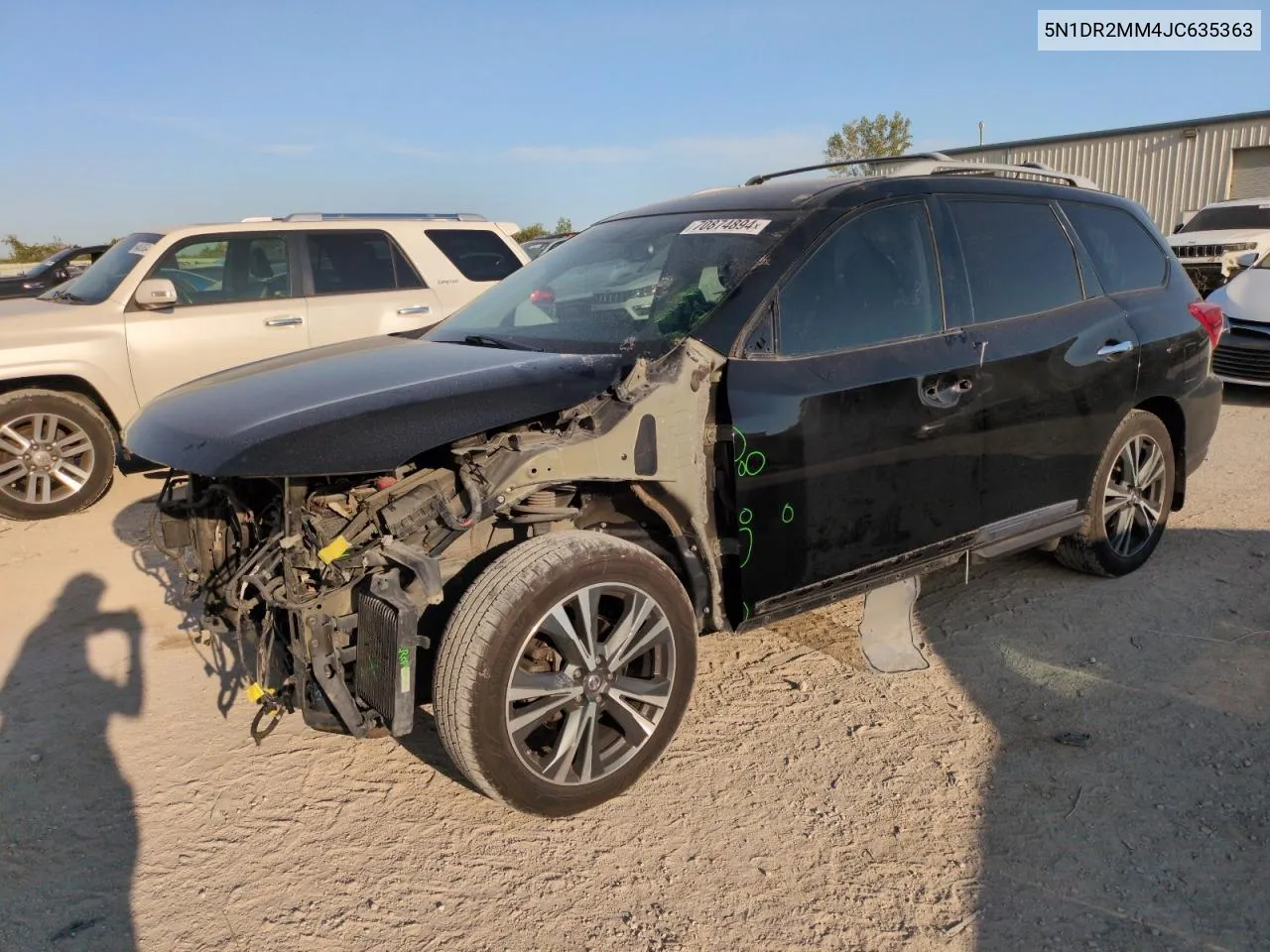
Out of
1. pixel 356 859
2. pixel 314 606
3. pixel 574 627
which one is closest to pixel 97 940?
pixel 356 859

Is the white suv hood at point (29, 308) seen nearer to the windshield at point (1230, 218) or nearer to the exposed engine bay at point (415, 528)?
the exposed engine bay at point (415, 528)

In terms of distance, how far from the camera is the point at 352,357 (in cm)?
355

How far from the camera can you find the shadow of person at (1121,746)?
2.47 meters

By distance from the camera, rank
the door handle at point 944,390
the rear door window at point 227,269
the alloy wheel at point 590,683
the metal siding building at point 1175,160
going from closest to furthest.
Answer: the alloy wheel at point 590,683 → the door handle at point 944,390 → the rear door window at point 227,269 → the metal siding building at point 1175,160

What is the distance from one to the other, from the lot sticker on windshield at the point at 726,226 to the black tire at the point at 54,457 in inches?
182

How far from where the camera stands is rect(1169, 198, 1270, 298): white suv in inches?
444

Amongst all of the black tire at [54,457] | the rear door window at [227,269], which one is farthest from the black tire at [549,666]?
the rear door window at [227,269]

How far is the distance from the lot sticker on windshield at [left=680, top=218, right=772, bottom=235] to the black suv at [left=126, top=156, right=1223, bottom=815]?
2cm

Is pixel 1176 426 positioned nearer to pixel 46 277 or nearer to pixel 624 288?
pixel 624 288

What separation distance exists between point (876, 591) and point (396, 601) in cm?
202

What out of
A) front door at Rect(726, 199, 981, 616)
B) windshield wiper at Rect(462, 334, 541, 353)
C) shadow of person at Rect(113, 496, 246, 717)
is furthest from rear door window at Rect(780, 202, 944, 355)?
shadow of person at Rect(113, 496, 246, 717)

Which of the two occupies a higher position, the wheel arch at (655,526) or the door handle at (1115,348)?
the door handle at (1115,348)

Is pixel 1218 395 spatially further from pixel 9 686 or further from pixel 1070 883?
pixel 9 686

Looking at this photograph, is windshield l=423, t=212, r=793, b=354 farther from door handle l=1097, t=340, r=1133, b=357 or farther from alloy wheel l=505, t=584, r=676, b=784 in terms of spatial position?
door handle l=1097, t=340, r=1133, b=357
